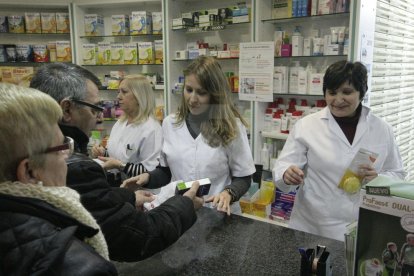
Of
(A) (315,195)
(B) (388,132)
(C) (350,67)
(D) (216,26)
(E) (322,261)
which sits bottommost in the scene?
(A) (315,195)

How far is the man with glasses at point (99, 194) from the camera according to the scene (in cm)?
114

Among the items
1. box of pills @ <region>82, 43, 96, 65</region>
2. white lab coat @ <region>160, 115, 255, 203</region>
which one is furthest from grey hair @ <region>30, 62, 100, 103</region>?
box of pills @ <region>82, 43, 96, 65</region>

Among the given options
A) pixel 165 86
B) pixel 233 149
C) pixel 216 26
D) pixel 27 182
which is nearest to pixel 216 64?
pixel 233 149

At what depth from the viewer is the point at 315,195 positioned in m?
2.18

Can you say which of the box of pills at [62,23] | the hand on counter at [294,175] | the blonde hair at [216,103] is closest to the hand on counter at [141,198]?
the blonde hair at [216,103]

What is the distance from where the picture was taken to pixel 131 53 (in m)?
4.86

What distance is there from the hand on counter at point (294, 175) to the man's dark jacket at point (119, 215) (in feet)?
2.65

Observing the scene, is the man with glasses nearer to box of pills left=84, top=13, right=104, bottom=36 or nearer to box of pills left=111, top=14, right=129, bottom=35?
box of pills left=111, top=14, right=129, bottom=35

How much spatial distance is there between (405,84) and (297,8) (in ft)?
6.27

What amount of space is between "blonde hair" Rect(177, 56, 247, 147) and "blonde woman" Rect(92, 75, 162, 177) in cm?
89

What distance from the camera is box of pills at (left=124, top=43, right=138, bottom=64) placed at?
15.9 ft

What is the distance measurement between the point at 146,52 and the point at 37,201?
4.16 m

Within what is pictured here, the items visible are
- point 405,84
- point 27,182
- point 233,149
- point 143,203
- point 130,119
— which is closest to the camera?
point 27,182

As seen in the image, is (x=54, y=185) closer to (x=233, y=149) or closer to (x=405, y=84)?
(x=233, y=149)
